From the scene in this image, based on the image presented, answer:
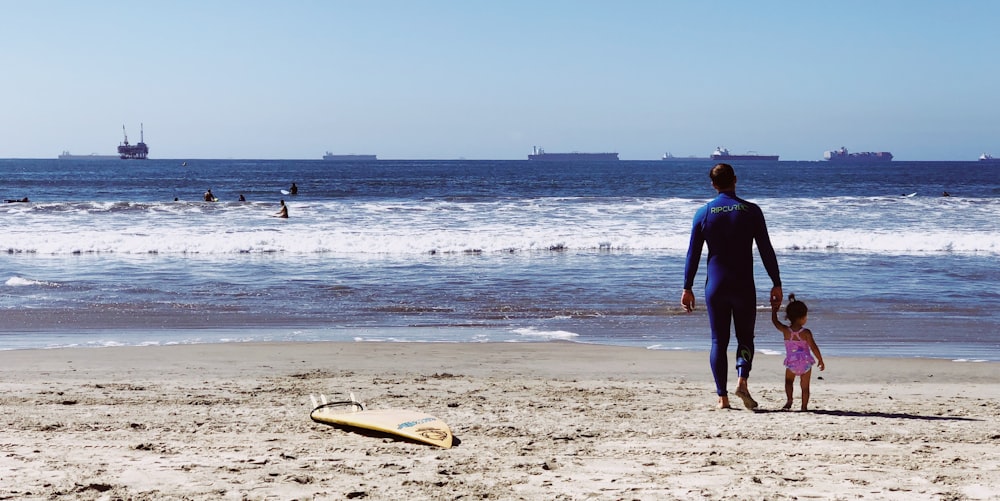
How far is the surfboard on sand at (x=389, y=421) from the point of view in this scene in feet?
16.6

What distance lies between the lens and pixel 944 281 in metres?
14.2

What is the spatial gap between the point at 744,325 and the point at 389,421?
91.4 inches

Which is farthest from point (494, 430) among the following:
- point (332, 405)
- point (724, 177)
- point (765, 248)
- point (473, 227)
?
point (473, 227)

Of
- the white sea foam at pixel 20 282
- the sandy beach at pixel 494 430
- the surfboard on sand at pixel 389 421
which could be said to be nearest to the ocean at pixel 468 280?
the white sea foam at pixel 20 282

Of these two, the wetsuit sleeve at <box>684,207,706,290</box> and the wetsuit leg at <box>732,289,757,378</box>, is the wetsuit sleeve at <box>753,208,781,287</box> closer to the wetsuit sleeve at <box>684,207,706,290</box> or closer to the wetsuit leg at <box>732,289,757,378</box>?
the wetsuit leg at <box>732,289,757,378</box>

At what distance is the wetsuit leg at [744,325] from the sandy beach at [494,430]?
315 mm

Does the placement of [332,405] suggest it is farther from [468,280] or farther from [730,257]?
[468,280]

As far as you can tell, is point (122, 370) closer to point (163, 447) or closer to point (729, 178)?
point (163, 447)

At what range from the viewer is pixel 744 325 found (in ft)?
19.4

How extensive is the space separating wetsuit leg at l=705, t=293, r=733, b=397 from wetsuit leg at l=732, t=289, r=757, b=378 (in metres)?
0.06

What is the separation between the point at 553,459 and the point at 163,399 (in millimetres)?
3059

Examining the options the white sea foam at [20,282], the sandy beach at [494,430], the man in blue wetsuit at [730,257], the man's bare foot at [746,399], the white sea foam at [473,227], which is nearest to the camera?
the sandy beach at [494,430]

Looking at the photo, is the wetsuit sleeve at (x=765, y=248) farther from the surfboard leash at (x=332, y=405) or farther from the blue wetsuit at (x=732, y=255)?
the surfboard leash at (x=332, y=405)

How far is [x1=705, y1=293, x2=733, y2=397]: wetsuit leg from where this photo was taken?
19.3ft
